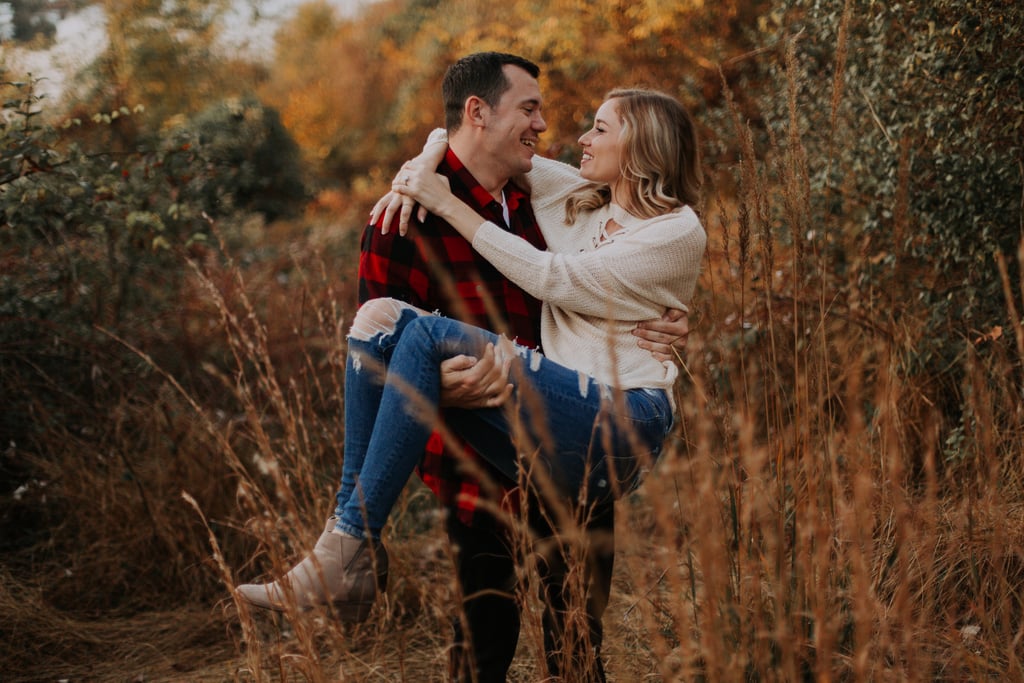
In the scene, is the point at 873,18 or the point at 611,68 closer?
the point at 873,18

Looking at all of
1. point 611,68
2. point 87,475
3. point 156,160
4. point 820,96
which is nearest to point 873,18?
point 820,96

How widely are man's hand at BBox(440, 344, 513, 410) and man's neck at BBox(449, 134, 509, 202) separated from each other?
0.80 m

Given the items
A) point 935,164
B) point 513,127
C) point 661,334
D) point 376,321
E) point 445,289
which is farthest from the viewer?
point 935,164

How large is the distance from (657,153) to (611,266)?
435mm

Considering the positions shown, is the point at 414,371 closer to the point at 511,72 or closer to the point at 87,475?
the point at 511,72

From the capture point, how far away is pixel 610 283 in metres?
2.10

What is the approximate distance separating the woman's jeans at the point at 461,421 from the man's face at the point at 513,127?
2.36 feet

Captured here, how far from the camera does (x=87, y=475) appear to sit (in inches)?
137

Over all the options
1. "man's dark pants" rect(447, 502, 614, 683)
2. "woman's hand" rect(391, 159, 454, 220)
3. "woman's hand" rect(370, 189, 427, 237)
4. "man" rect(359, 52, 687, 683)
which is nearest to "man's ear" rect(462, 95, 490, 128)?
"man" rect(359, 52, 687, 683)

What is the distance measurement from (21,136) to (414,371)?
7.60 ft

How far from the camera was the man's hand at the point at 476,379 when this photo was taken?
1.86 meters

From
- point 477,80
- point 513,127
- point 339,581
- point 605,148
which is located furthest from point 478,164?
point 339,581

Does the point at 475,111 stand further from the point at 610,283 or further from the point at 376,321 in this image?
the point at 376,321

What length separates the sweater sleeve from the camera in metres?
2.09
